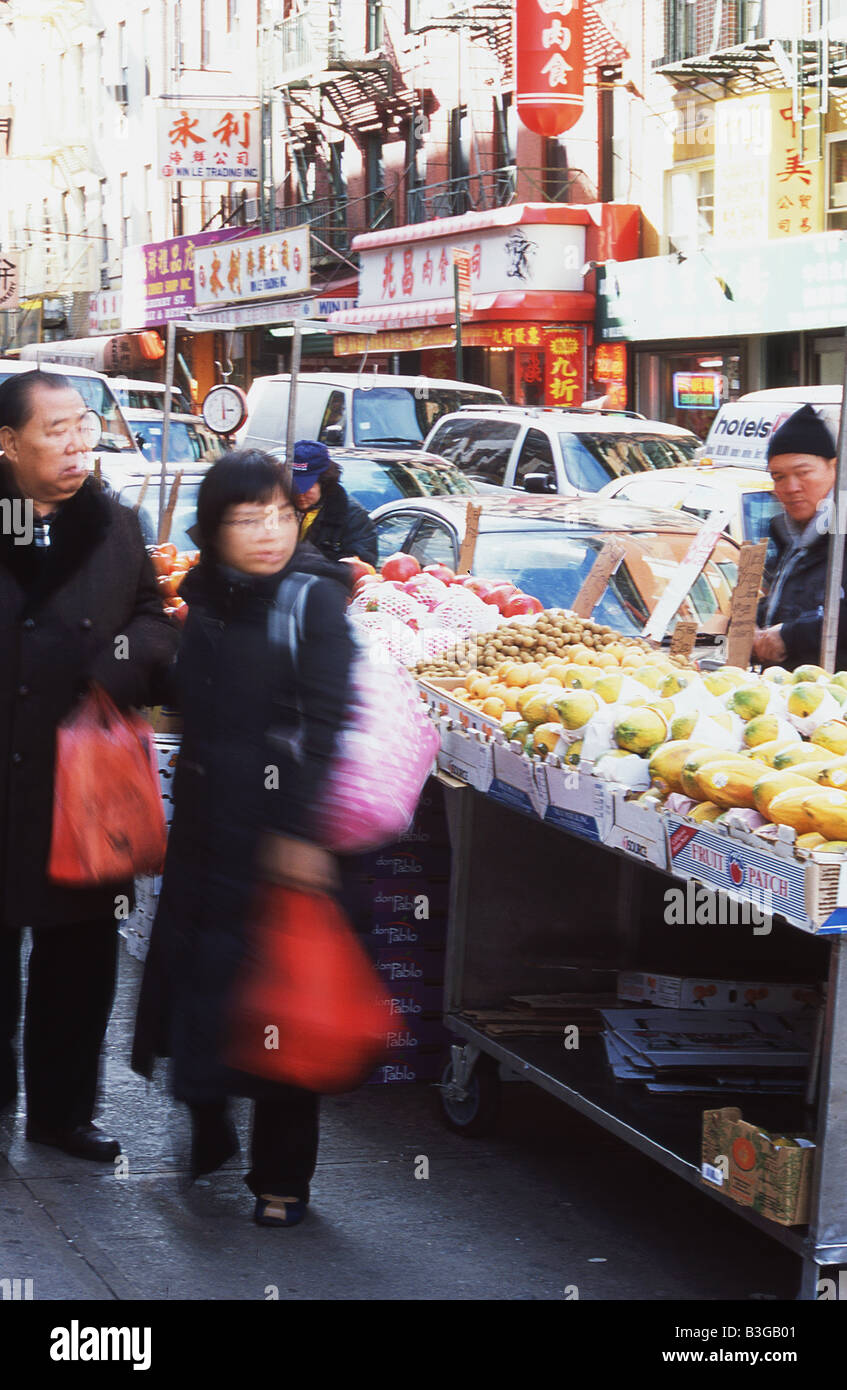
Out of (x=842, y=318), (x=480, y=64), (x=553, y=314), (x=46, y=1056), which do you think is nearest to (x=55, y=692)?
(x=46, y=1056)

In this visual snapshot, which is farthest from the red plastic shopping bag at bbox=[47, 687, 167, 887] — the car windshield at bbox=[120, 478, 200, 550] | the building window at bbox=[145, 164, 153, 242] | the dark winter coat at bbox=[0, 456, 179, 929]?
the building window at bbox=[145, 164, 153, 242]

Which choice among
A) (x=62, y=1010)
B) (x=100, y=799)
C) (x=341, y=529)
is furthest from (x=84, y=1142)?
(x=341, y=529)

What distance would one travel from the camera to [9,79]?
59719 millimetres

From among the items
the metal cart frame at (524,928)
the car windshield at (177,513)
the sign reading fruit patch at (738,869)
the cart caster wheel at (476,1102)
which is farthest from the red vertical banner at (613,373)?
the sign reading fruit patch at (738,869)

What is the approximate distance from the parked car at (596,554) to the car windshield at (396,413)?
8767mm

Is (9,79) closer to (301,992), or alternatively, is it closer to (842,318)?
(842,318)

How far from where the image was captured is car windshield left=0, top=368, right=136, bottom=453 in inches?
734

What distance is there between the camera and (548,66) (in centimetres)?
2588

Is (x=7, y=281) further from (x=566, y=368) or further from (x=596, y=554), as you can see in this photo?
(x=596, y=554)

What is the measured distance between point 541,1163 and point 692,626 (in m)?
1.76

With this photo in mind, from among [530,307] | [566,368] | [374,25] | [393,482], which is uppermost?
[374,25]

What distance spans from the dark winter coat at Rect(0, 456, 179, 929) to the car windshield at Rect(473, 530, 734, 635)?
3.17m

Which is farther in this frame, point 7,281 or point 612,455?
point 7,281

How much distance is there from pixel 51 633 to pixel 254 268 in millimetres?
29842
